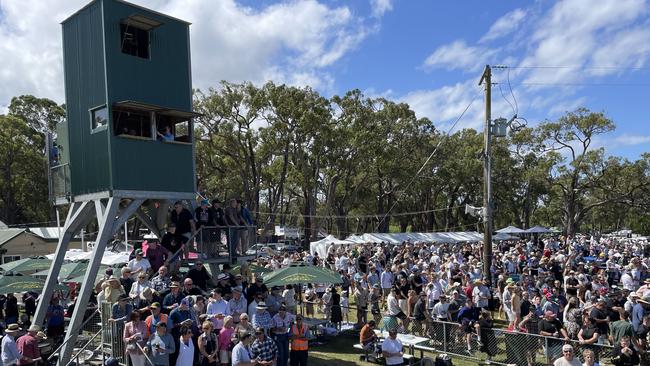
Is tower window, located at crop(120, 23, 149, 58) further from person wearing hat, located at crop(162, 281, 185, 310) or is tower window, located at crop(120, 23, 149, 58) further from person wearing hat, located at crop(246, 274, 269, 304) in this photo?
person wearing hat, located at crop(246, 274, 269, 304)

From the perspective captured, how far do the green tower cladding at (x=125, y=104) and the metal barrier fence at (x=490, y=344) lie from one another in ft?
24.8

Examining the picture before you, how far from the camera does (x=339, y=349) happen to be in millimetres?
15320

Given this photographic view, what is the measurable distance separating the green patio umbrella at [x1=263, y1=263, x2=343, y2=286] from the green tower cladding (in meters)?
3.64

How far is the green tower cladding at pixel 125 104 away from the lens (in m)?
14.3

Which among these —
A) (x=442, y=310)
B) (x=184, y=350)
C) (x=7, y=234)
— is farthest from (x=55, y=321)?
(x=7, y=234)

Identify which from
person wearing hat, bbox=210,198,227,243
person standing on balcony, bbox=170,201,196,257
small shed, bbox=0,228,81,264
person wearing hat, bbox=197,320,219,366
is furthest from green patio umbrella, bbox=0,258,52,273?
small shed, bbox=0,228,81,264

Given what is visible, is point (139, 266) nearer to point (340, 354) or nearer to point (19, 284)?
point (19, 284)

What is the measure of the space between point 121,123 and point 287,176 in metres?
33.3

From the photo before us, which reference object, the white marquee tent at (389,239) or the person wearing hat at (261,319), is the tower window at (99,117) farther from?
the white marquee tent at (389,239)

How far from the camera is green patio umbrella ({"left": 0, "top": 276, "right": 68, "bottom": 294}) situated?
49.5 ft

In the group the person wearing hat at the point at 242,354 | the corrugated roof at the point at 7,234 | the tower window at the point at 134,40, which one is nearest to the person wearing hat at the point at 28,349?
the person wearing hat at the point at 242,354

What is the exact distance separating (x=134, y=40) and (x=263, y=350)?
9183 mm

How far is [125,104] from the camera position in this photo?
14.3m

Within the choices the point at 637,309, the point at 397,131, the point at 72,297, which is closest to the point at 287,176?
the point at 397,131
